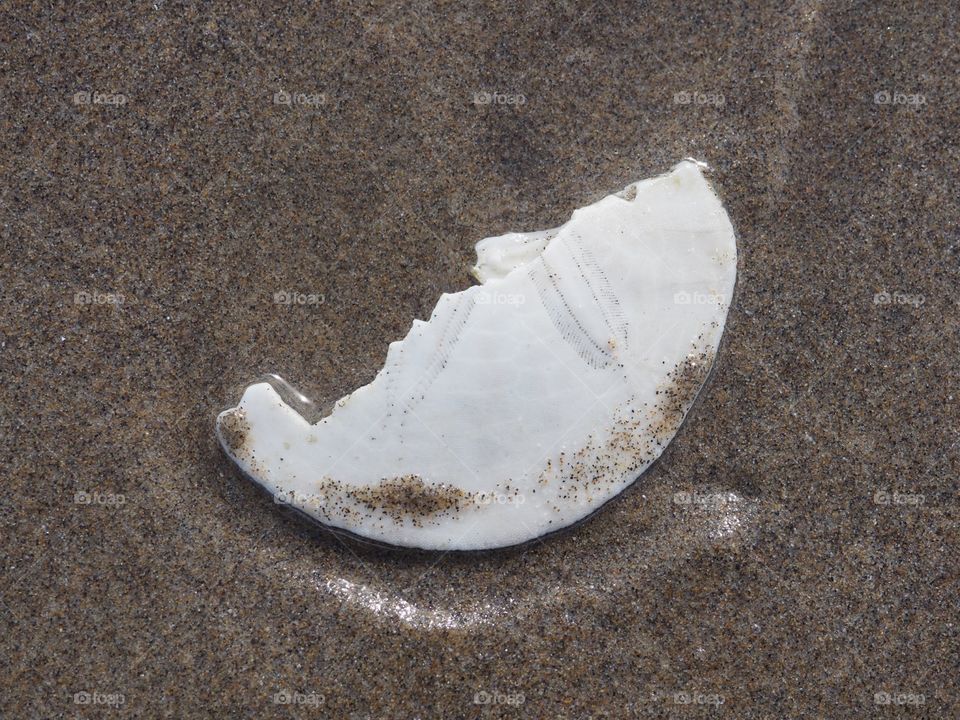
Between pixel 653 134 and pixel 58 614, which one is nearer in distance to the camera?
pixel 58 614

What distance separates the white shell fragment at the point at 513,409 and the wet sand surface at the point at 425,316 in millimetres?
187

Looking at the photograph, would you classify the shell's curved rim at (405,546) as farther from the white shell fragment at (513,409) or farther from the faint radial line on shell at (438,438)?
the faint radial line on shell at (438,438)

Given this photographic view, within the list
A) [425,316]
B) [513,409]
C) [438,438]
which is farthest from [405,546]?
[425,316]

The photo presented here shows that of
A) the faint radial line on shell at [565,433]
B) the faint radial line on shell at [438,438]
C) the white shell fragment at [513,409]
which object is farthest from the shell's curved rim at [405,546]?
the faint radial line on shell at [438,438]

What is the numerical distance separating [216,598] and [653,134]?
304 centimetres

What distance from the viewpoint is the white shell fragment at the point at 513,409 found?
2.96 metres

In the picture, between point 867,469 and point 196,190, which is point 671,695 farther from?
point 196,190

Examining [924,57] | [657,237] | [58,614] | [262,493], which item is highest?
[924,57]

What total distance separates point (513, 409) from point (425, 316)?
0.67 meters

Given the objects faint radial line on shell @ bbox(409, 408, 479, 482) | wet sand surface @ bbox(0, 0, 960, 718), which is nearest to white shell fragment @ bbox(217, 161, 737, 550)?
faint radial line on shell @ bbox(409, 408, 479, 482)

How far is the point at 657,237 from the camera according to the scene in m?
3.10

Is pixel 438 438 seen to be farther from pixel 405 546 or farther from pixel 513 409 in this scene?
pixel 405 546

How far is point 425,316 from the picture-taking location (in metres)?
3.24

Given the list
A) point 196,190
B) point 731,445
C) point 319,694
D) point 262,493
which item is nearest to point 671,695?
point 731,445
